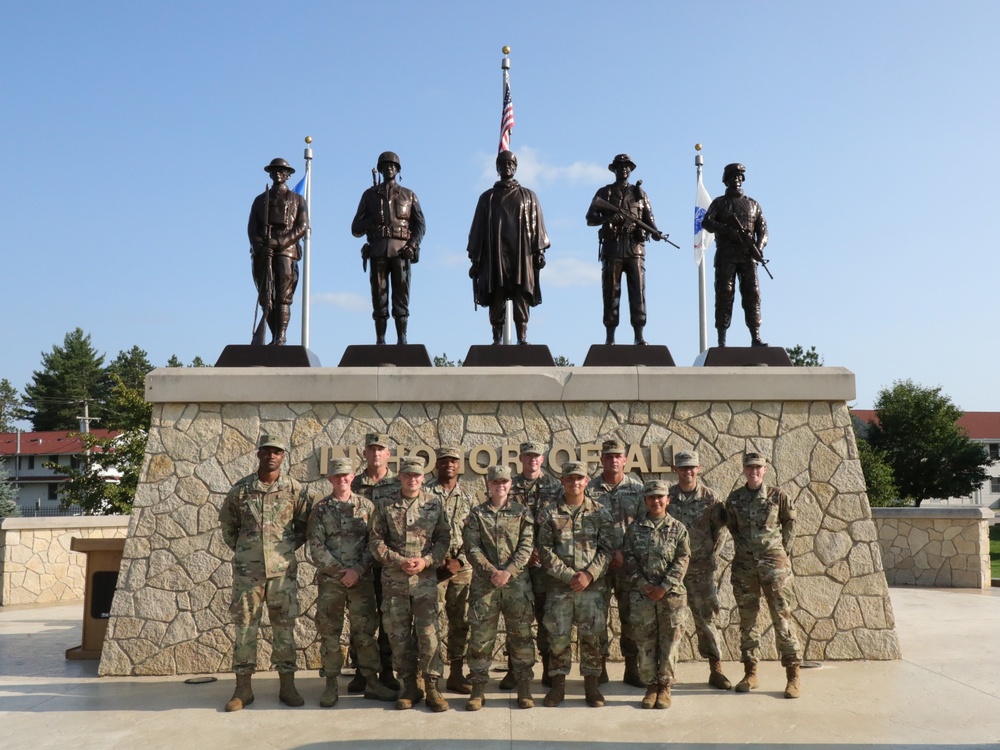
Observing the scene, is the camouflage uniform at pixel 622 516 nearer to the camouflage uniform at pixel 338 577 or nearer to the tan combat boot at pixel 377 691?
the tan combat boot at pixel 377 691

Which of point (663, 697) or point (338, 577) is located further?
point (338, 577)

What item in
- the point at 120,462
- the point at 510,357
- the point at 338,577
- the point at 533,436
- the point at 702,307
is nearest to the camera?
the point at 338,577

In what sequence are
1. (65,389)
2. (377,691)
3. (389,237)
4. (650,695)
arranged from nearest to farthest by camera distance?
(650,695) < (377,691) < (389,237) < (65,389)

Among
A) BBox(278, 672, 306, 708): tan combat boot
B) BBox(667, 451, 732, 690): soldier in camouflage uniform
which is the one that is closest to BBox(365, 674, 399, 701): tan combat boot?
BBox(278, 672, 306, 708): tan combat boot

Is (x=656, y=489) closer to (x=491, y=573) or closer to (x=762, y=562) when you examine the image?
(x=762, y=562)

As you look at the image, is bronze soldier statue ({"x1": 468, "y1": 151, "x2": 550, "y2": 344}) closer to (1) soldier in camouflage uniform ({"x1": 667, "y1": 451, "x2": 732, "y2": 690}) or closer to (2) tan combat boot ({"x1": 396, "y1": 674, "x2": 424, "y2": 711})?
(1) soldier in camouflage uniform ({"x1": 667, "y1": 451, "x2": 732, "y2": 690})

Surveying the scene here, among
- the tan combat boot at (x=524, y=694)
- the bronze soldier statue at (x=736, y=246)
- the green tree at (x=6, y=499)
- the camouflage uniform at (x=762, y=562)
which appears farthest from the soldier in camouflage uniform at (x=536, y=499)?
the green tree at (x=6, y=499)

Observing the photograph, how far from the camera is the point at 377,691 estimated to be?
6090 millimetres

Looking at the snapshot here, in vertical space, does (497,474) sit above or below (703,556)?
above

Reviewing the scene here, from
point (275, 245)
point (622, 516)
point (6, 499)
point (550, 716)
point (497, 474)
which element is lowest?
point (550, 716)

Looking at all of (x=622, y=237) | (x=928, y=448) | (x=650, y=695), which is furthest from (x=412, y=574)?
(x=928, y=448)

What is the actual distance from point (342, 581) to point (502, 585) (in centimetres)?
113

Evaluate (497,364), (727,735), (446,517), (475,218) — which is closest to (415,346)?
(497,364)

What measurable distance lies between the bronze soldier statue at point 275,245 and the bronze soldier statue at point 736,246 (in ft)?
13.8
